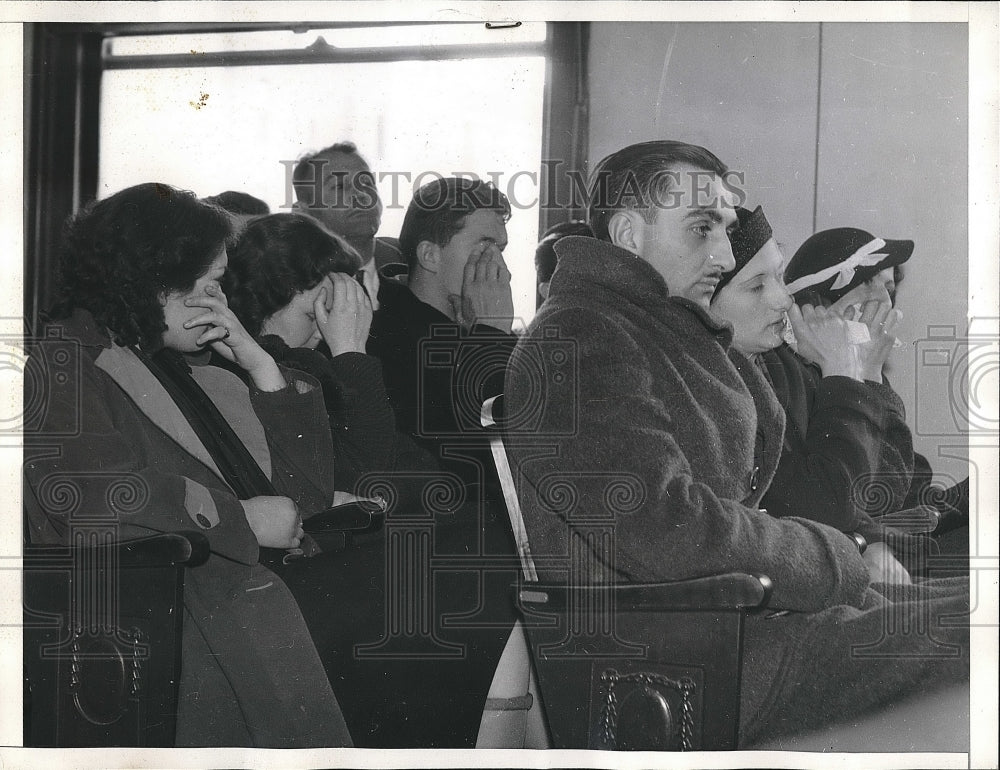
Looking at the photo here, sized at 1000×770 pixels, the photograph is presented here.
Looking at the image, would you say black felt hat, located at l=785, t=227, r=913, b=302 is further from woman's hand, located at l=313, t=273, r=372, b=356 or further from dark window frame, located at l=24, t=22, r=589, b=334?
woman's hand, located at l=313, t=273, r=372, b=356

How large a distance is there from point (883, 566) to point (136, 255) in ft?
4.92

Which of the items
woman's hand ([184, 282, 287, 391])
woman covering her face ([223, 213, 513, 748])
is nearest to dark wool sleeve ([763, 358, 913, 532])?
woman covering her face ([223, 213, 513, 748])

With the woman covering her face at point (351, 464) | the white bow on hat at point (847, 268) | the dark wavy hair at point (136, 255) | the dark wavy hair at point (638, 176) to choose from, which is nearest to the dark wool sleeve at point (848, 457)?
the white bow on hat at point (847, 268)

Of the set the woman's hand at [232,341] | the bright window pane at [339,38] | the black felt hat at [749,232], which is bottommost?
the woman's hand at [232,341]

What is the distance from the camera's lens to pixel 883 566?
69.2 inches

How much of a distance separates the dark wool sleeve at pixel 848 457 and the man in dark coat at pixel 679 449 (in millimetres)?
40

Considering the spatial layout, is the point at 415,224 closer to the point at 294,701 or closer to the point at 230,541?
the point at 230,541

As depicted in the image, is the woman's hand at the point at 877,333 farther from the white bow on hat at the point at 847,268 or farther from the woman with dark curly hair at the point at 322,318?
the woman with dark curly hair at the point at 322,318

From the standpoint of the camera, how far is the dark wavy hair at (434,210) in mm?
1745

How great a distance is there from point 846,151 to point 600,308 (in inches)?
21.7

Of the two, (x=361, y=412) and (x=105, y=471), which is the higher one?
(x=361, y=412)

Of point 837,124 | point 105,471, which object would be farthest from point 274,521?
point 837,124


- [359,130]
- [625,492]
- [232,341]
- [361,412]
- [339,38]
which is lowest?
[625,492]

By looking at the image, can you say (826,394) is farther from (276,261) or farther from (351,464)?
(276,261)
